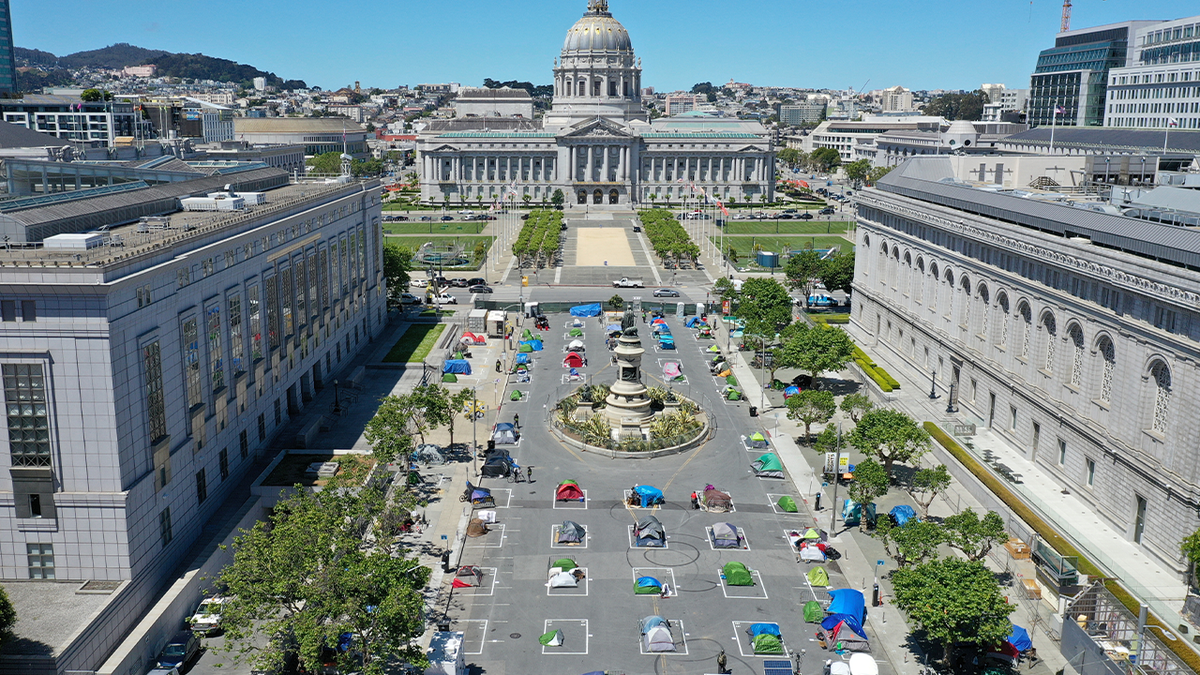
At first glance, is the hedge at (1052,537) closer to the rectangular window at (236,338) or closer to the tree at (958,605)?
the tree at (958,605)

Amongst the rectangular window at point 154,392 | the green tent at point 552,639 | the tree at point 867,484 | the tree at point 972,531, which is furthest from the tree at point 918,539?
the rectangular window at point 154,392

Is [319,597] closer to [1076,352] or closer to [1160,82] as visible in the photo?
[1076,352]

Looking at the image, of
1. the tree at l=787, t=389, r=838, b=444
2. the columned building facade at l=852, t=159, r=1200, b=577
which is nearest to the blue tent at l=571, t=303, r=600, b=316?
the columned building facade at l=852, t=159, r=1200, b=577

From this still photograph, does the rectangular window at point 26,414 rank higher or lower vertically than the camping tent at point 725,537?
higher

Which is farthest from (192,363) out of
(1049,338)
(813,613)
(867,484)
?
(1049,338)

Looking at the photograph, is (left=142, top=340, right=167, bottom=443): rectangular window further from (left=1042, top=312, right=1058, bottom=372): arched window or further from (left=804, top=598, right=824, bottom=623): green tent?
(left=1042, top=312, right=1058, bottom=372): arched window

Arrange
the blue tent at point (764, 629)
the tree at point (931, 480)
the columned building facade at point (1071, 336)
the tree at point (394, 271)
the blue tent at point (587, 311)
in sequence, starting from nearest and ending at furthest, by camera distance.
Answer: the blue tent at point (764, 629) → the columned building facade at point (1071, 336) → the tree at point (931, 480) → the blue tent at point (587, 311) → the tree at point (394, 271)

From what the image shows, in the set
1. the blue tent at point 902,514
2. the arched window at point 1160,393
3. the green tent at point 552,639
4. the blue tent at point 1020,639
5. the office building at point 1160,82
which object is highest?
the office building at point 1160,82
